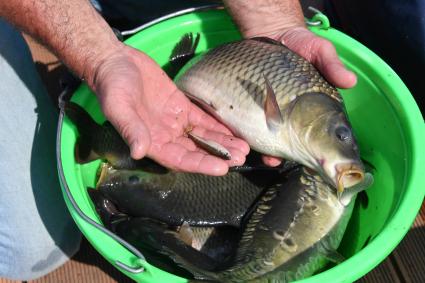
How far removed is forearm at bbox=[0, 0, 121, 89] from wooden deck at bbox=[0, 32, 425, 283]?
0.73 meters

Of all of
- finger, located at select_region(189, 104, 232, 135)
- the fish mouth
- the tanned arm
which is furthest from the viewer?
finger, located at select_region(189, 104, 232, 135)

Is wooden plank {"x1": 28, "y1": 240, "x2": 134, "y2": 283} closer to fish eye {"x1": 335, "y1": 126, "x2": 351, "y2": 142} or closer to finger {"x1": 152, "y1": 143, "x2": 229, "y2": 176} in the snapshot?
finger {"x1": 152, "y1": 143, "x2": 229, "y2": 176}

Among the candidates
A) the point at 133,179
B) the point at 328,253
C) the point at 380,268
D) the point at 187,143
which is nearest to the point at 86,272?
the point at 133,179

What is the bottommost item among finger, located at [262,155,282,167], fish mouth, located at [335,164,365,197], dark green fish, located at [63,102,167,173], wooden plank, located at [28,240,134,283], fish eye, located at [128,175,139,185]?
wooden plank, located at [28,240,134,283]

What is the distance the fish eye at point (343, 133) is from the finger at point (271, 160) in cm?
25

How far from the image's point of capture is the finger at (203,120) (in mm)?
1736

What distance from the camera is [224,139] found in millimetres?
1644

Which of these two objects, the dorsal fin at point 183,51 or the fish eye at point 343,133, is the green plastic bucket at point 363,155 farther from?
the fish eye at point 343,133

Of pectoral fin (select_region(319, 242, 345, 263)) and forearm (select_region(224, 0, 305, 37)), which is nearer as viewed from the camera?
pectoral fin (select_region(319, 242, 345, 263))

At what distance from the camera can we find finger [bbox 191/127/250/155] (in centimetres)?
161

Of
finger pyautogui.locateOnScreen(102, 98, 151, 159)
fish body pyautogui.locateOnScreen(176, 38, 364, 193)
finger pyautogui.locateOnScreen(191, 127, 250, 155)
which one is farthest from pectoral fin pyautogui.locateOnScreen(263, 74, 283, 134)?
finger pyautogui.locateOnScreen(102, 98, 151, 159)

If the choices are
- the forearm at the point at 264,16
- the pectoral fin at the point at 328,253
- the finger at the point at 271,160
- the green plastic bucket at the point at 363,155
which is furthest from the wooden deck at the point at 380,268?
the forearm at the point at 264,16

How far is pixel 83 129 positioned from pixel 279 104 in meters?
0.60

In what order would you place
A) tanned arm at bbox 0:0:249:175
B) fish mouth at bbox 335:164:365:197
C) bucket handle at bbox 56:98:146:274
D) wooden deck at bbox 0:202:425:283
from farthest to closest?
wooden deck at bbox 0:202:425:283, tanned arm at bbox 0:0:249:175, fish mouth at bbox 335:164:365:197, bucket handle at bbox 56:98:146:274
